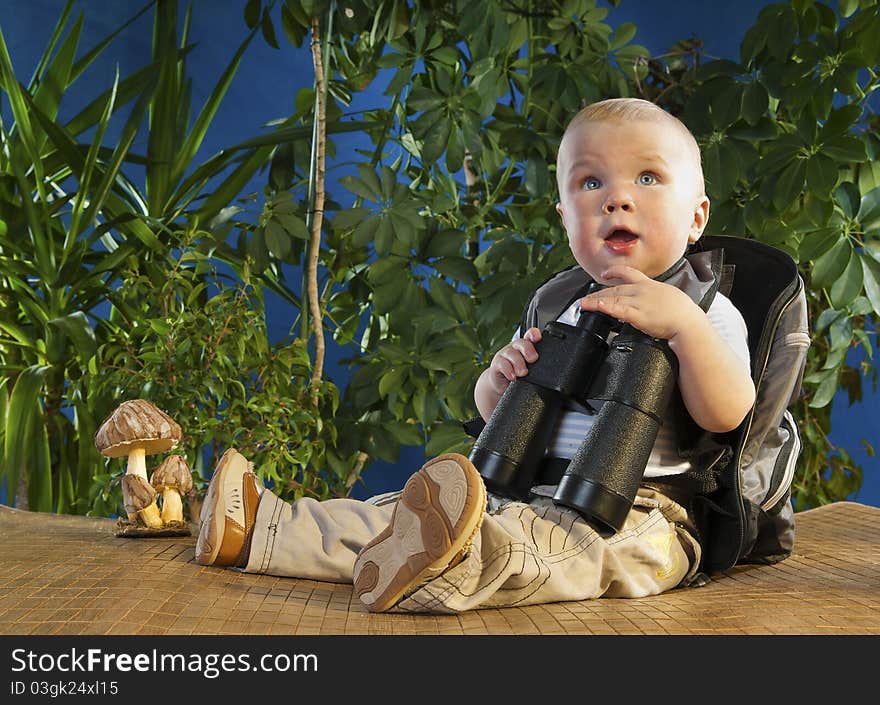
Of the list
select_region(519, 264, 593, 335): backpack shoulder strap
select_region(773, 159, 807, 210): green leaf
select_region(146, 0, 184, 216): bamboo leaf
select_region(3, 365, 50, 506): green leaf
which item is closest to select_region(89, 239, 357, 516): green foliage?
select_region(3, 365, 50, 506): green leaf

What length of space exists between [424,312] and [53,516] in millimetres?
744

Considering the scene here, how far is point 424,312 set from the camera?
1803 mm

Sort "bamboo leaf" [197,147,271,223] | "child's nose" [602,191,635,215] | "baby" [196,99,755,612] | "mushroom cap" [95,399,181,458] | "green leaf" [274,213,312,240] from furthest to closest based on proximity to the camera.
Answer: "bamboo leaf" [197,147,271,223] < "green leaf" [274,213,312,240] < "mushroom cap" [95,399,181,458] < "child's nose" [602,191,635,215] < "baby" [196,99,755,612]

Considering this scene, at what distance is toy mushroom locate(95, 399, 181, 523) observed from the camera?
3.70 ft

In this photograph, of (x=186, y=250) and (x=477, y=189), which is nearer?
(x=186, y=250)

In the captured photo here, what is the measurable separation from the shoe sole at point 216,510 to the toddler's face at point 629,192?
1.39ft

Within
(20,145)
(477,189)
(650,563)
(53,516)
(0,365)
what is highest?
(477,189)

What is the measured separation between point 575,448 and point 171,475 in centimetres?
51

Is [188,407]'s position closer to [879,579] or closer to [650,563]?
[650,563]

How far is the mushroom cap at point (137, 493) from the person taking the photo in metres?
1.14

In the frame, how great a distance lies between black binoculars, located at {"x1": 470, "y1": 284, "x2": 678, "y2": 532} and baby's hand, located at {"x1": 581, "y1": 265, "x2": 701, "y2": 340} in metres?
0.02

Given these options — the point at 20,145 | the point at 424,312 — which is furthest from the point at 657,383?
the point at 20,145

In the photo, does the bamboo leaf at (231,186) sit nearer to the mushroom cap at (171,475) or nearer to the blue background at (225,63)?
the blue background at (225,63)

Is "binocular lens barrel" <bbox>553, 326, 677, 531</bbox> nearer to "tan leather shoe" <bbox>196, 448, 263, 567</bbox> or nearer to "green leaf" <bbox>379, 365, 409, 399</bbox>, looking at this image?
"tan leather shoe" <bbox>196, 448, 263, 567</bbox>
